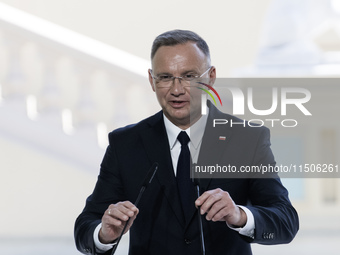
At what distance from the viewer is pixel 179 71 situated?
1.73 m

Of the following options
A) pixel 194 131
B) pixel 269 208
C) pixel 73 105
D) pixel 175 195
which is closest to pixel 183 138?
pixel 194 131

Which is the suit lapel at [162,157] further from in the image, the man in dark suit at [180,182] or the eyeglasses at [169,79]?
the eyeglasses at [169,79]

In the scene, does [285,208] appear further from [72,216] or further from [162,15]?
[162,15]

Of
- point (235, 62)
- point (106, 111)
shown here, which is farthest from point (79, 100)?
point (235, 62)

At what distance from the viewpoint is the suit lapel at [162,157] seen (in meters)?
1.77

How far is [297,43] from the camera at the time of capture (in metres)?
4.79

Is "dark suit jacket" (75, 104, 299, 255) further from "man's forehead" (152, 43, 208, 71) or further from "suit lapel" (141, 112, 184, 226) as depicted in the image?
"man's forehead" (152, 43, 208, 71)

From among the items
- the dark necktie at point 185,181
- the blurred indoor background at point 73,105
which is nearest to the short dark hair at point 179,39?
the dark necktie at point 185,181

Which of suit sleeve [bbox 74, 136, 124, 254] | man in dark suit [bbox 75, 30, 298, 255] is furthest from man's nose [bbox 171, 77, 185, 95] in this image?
suit sleeve [bbox 74, 136, 124, 254]

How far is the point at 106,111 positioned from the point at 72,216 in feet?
2.47

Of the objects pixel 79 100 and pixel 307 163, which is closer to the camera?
pixel 307 163

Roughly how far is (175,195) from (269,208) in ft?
0.71

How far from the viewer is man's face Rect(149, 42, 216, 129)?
173 centimetres

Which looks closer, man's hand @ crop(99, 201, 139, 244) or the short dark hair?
man's hand @ crop(99, 201, 139, 244)
